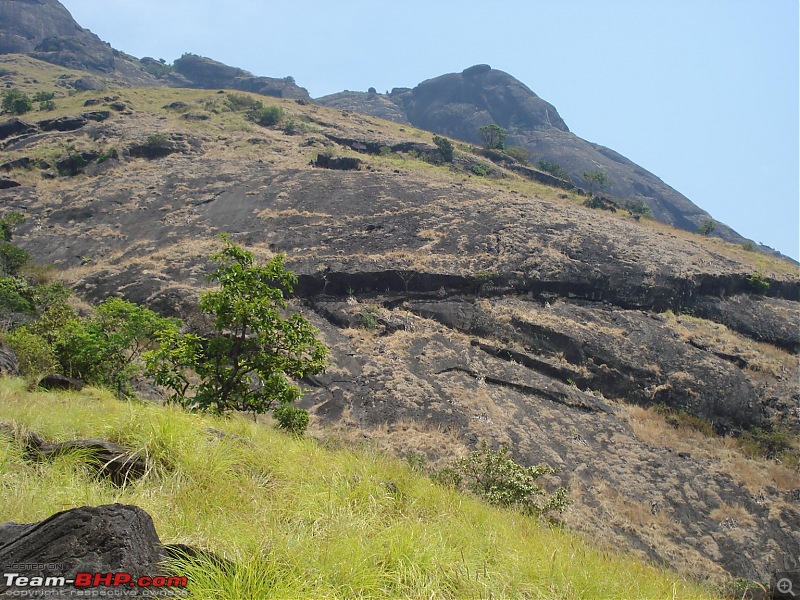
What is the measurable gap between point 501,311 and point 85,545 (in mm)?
24667

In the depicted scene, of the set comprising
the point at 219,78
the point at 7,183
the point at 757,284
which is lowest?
the point at 7,183

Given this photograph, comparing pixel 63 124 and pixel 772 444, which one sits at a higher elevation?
pixel 63 124

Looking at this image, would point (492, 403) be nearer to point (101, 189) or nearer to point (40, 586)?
point (40, 586)

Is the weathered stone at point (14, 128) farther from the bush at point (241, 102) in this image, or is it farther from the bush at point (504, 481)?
the bush at point (504, 481)

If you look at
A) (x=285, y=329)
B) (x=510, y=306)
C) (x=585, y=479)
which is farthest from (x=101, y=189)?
(x=585, y=479)

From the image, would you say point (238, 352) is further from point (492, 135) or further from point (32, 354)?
point (492, 135)

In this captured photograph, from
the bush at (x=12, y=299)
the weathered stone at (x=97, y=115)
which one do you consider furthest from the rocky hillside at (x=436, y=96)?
the bush at (x=12, y=299)

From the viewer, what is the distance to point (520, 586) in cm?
383

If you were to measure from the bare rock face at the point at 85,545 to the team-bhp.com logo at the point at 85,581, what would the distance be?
2 cm

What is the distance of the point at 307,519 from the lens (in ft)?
14.3

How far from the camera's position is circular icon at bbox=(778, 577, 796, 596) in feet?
17.7

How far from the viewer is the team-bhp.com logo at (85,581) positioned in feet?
8.76

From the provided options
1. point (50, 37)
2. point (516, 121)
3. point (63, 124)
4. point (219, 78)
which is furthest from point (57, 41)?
point (516, 121)

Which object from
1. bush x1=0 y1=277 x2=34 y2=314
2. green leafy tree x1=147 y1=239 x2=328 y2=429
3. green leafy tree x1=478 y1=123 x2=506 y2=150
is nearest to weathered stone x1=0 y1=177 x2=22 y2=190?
bush x1=0 y1=277 x2=34 y2=314
